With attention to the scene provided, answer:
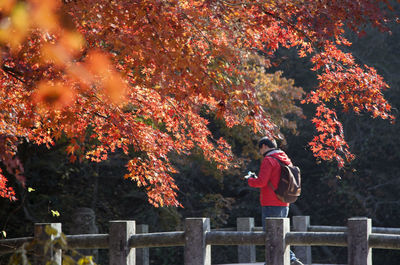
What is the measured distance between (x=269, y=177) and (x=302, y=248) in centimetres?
329

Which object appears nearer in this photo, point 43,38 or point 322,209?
point 43,38

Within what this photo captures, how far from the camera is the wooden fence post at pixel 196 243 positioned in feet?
24.1

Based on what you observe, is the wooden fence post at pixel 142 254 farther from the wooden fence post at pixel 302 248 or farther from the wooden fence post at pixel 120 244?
the wooden fence post at pixel 120 244

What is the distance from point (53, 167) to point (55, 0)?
30.2 feet

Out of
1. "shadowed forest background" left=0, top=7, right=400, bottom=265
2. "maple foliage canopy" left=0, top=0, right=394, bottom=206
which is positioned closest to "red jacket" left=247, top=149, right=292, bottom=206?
"maple foliage canopy" left=0, top=0, right=394, bottom=206

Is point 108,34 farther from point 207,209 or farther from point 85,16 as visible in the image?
point 207,209

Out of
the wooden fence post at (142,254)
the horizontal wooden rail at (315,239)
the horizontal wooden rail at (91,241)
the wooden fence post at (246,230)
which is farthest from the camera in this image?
the wooden fence post at (246,230)

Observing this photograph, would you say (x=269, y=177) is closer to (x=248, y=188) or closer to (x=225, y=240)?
(x=225, y=240)

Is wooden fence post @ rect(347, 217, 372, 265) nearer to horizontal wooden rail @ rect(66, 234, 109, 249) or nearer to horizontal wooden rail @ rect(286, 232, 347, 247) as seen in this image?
horizontal wooden rail @ rect(286, 232, 347, 247)

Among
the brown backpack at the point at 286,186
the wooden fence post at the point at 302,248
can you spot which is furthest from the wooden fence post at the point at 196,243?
the wooden fence post at the point at 302,248

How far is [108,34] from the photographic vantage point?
263 inches

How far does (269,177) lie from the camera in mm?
8188

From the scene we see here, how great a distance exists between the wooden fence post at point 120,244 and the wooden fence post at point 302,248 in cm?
425

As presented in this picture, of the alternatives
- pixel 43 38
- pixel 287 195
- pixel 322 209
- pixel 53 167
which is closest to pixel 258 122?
pixel 287 195
